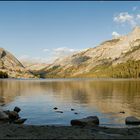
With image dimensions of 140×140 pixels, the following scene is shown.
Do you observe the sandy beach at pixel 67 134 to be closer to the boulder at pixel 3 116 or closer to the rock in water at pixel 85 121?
the rock in water at pixel 85 121

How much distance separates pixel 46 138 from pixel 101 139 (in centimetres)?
595

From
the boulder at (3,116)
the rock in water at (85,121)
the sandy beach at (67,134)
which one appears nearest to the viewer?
the sandy beach at (67,134)

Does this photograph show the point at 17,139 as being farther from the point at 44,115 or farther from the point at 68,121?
the point at 44,115

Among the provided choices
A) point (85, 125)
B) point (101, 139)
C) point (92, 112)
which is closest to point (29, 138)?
point (101, 139)

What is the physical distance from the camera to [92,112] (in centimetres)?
6581

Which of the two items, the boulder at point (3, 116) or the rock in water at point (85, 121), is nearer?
the rock in water at point (85, 121)

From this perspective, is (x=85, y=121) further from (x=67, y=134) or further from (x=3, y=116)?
(x=3, y=116)

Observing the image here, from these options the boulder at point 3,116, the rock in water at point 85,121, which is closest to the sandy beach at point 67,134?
the rock in water at point 85,121

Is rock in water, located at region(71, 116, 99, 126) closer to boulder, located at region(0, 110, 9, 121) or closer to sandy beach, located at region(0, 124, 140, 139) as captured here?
sandy beach, located at region(0, 124, 140, 139)

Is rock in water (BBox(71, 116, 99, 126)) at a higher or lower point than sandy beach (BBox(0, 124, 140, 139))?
lower

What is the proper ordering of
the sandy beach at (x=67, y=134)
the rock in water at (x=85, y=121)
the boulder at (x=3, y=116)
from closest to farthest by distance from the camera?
the sandy beach at (x=67, y=134) < the rock in water at (x=85, y=121) < the boulder at (x=3, y=116)

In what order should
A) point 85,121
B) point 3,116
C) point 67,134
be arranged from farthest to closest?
point 3,116
point 85,121
point 67,134

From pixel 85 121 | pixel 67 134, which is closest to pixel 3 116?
pixel 85 121

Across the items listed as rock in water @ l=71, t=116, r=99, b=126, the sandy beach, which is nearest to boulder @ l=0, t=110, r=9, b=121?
rock in water @ l=71, t=116, r=99, b=126
